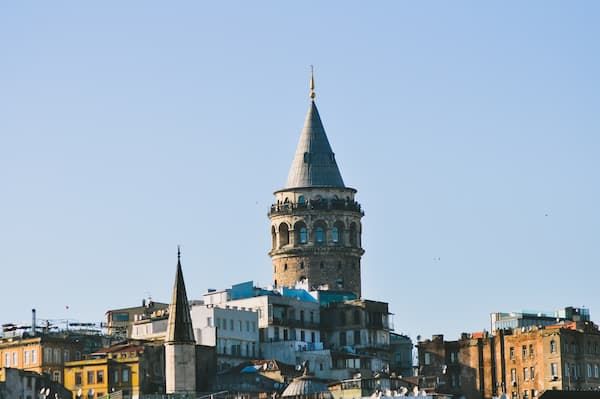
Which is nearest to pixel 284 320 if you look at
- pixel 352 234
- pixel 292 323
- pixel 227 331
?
pixel 292 323

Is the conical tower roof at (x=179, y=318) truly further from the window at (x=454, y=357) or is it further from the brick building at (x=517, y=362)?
the window at (x=454, y=357)

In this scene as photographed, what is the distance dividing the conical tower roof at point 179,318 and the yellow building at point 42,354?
1055 centimetres

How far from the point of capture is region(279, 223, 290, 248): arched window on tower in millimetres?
165750

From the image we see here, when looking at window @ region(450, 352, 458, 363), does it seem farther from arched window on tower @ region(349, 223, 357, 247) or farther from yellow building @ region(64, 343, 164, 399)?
yellow building @ region(64, 343, 164, 399)

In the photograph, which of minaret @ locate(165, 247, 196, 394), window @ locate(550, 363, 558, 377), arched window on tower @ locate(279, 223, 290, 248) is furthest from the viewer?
arched window on tower @ locate(279, 223, 290, 248)

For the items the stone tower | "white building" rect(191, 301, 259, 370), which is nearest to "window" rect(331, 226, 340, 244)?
the stone tower

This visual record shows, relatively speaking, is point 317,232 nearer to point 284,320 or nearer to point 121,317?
point 284,320

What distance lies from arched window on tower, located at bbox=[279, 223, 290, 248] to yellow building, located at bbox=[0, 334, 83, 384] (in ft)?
68.3

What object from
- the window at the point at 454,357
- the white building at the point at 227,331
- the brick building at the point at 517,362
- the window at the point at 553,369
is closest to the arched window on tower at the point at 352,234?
the brick building at the point at 517,362

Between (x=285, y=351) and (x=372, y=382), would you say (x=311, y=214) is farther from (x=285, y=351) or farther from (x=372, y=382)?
(x=372, y=382)

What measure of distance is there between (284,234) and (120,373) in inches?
1071

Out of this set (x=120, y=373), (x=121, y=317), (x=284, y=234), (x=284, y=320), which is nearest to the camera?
(x=120, y=373)

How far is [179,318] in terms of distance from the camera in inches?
5517

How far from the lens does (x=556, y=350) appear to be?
5940 inches
